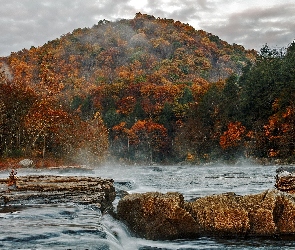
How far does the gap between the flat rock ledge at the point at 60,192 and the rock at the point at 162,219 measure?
87.0 inches

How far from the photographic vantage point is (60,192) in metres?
14.2

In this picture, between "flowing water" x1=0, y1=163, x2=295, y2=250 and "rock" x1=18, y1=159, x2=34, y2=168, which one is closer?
"flowing water" x1=0, y1=163, x2=295, y2=250

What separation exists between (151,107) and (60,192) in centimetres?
8858

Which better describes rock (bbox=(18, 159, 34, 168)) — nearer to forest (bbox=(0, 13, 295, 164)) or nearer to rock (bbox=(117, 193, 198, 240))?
forest (bbox=(0, 13, 295, 164))

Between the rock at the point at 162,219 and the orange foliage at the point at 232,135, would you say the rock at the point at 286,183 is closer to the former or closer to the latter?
the rock at the point at 162,219

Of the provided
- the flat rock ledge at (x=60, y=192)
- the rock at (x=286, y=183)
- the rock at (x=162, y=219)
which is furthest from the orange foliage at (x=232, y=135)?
Result: the rock at (x=162, y=219)

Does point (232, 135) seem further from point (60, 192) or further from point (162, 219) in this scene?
point (162, 219)

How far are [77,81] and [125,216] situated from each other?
136m

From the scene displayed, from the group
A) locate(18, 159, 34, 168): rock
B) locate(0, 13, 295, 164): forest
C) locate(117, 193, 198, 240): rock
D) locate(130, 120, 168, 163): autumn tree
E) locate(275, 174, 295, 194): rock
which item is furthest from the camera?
locate(130, 120, 168, 163): autumn tree

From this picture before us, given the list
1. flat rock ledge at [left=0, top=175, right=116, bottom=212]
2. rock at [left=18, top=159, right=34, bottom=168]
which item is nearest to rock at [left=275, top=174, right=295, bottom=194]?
flat rock ledge at [left=0, top=175, right=116, bottom=212]

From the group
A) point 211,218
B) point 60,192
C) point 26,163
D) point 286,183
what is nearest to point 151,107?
point 26,163

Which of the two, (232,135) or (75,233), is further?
(232,135)

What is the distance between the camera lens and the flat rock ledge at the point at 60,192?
1317 cm

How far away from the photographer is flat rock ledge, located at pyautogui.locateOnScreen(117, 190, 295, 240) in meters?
10.5
